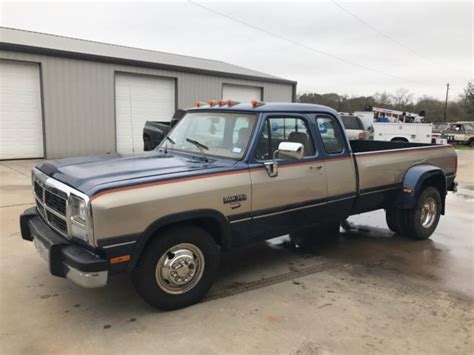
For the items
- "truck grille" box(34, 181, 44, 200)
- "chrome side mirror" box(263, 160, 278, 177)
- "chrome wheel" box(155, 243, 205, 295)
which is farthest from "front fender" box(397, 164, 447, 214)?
"truck grille" box(34, 181, 44, 200)

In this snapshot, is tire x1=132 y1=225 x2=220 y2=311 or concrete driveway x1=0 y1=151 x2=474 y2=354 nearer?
concrete driveway x1=0 y1=151 x2=474 y2=354

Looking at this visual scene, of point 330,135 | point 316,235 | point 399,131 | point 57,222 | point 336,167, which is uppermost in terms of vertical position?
point 330,135

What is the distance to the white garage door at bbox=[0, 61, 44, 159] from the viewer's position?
1352 centimetres

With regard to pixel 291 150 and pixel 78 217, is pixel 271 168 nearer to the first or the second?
pixel 291 150

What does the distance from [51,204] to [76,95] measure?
12.1 metres

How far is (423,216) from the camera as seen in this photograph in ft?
21.0

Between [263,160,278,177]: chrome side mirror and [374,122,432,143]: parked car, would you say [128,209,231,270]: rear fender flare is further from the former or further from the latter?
[374,122,432,143]: parked car

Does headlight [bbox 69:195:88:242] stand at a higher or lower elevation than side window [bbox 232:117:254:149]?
lower

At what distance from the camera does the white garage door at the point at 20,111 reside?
1352 centimetres

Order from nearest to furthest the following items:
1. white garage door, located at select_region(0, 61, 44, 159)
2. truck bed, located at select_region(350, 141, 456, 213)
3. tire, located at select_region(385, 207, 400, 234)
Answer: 1. truck bed, located at select_region(350, 141, 456, 213)
2. tire, located at select_region(385, 207, 400, 234)
3. white garage door, located at select_region(0, 61, 44, 159)

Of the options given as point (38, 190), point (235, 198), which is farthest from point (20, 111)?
point (235, 198)

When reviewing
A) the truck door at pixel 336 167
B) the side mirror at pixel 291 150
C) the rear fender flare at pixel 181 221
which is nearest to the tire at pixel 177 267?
the rear fender flare at pixel 181 221

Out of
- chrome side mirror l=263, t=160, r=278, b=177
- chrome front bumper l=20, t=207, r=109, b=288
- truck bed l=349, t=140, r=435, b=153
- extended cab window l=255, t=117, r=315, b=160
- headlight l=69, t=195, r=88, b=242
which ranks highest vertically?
extended cab window l=255, t=117, r=315, b=160

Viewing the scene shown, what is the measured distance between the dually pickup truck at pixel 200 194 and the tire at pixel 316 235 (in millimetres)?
951
